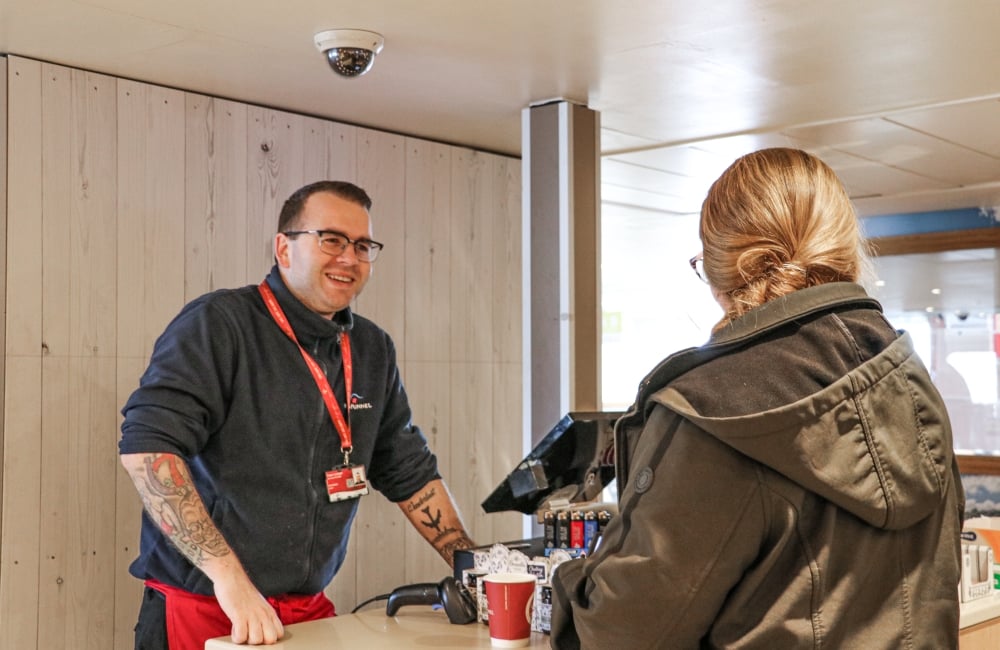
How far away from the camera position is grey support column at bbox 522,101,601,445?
144 inches

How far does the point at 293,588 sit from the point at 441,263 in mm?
1797

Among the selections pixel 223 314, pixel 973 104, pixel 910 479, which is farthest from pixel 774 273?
pixel 973 104

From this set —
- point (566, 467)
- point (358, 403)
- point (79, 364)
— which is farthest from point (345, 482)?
point (79, 364)

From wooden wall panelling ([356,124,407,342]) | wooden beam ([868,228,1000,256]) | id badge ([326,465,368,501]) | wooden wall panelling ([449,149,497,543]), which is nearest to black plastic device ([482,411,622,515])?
id badge ([326,465,368,501])

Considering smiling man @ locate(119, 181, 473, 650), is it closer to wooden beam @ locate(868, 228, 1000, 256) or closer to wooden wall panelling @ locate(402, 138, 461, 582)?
wooden wall panelling @ locate(402, 138, 461, 582)

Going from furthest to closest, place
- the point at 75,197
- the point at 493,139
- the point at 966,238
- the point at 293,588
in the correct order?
the point at 966,238 → the point at 493,139 → the point at 75,197 → the point at 293,588

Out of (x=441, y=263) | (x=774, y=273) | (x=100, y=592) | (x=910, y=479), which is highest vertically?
(x=441, y=263)

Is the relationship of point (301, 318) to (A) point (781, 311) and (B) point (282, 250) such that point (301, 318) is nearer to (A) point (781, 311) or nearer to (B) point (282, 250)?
(B) point (282, 250)

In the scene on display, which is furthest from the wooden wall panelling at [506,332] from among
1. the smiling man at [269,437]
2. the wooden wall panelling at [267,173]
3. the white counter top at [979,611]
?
the white counter top at [979,611]

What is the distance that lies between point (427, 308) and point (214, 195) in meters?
1.00

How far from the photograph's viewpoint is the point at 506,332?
4.49 meters

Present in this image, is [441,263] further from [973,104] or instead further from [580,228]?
[973,104]

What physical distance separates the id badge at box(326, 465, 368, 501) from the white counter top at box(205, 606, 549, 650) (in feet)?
1.29

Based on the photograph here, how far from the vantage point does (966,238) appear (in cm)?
624
